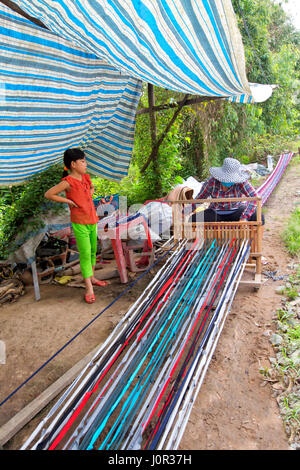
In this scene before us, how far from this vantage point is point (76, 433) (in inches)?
52.4

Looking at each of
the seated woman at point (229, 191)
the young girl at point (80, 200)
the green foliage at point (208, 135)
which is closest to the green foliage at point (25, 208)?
the green foliage at point (208, 135)

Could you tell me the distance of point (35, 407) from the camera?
189cm

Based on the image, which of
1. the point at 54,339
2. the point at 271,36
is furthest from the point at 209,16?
the point at 271,36

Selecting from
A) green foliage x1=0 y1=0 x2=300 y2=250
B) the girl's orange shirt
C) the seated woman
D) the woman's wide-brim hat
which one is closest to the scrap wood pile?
green foliage x1=0 y1=0 x2=300 y2=250

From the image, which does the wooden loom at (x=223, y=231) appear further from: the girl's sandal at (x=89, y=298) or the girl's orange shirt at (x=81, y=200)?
the girl's sandal at (x=89, y=298)

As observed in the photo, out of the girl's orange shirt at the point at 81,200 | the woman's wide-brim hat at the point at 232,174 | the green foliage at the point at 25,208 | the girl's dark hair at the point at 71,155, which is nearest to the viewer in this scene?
the girl's dark hair at the point at 71,155

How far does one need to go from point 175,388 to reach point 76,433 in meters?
0.52

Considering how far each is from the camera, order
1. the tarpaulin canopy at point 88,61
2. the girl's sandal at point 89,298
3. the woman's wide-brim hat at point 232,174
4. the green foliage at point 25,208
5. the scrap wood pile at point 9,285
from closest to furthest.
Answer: the tarpaulin canopy at point 88,61 < the girl's sandal at point 89,298 < the scrap wood pile at point 9,285 < the woman's wide-brim hat at point 232,174 < the green foliage at point 25,208

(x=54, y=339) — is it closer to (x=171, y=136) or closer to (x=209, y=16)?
(x=209, y=16)

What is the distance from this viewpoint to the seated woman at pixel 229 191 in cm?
361

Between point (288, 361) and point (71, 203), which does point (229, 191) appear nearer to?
point (71, 203)

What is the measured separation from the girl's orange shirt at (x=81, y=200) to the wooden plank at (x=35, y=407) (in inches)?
53.9

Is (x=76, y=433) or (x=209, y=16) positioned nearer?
(x=76, y=433)

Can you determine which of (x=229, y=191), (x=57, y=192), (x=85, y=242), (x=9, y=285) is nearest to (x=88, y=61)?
(x=57, y=192)
